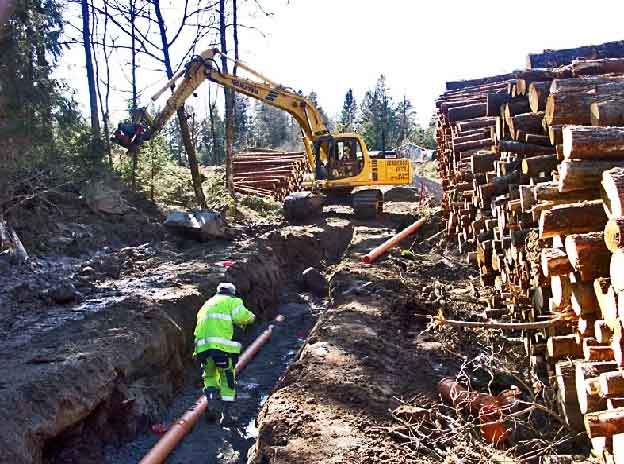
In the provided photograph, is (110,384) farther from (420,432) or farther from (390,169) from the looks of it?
(390,169)

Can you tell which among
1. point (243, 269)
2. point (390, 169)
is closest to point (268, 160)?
point (390, 169)

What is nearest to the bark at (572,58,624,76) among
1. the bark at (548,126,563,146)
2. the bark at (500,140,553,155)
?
the bark at (500,140,553,155)

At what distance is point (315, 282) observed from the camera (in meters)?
12.9

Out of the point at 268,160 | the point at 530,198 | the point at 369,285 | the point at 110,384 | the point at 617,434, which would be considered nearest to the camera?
the point at 617,434

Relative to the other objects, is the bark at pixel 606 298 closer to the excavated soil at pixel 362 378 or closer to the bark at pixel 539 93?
the excavated soil at pixel 362 378

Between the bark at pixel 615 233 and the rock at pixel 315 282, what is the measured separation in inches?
369

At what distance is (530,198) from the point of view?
553cm

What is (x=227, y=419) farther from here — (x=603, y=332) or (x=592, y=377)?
(x=603, y=332)

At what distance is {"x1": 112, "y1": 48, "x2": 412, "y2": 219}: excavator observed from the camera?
613 inches

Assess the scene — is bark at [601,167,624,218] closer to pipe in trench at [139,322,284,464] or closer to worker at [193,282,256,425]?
worker at [193,282,256,425]

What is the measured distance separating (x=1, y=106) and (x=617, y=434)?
11.0 meters

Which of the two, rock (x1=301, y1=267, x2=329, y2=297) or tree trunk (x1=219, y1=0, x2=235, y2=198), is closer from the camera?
rock (x1=301, y1=267, x2=329, y2=297)

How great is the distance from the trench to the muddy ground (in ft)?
0.08

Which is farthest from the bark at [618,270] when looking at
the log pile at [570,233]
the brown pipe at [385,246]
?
the brown pipe at [385,246]
